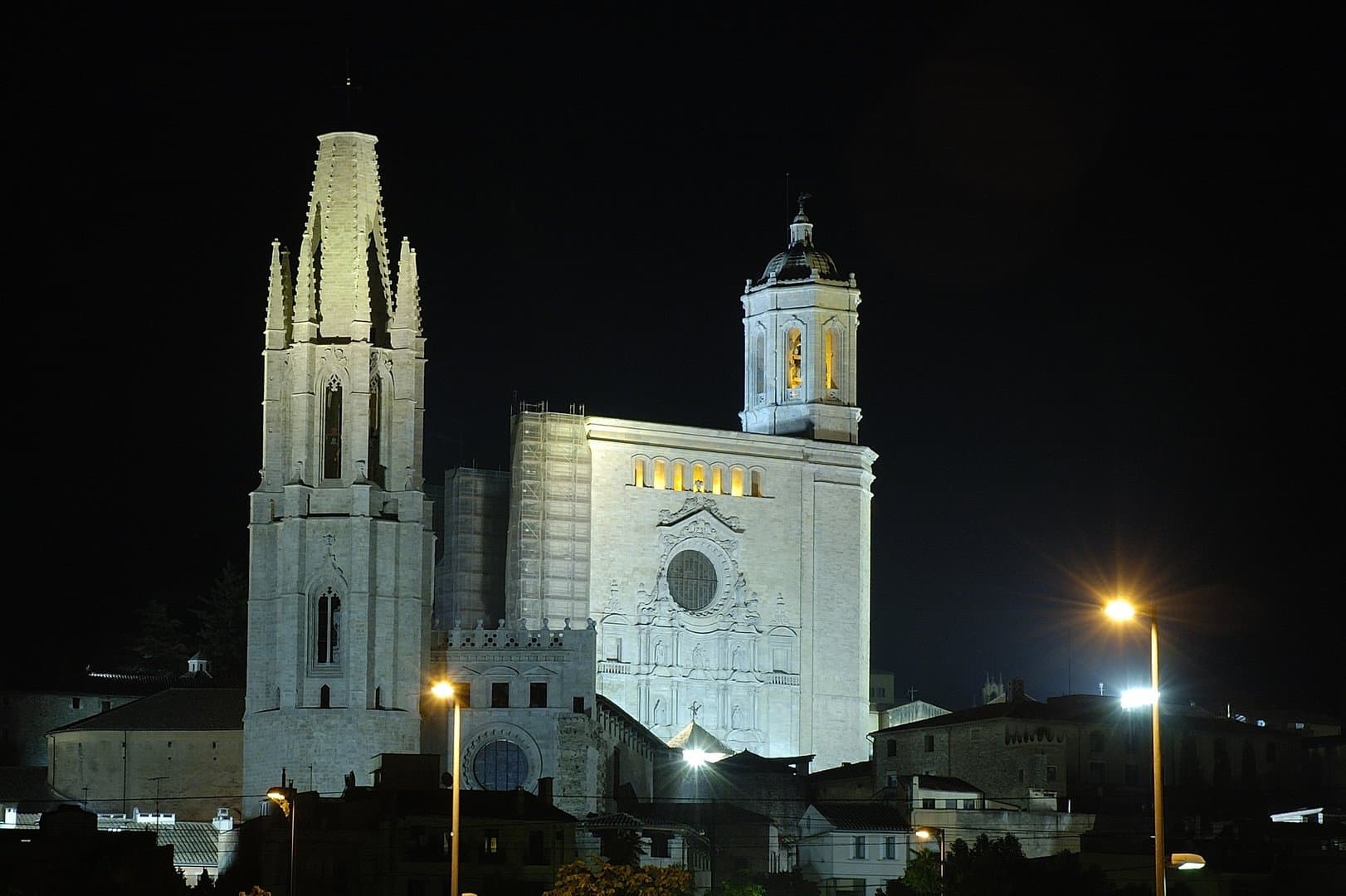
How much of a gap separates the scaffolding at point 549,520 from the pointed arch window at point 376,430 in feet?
39.7

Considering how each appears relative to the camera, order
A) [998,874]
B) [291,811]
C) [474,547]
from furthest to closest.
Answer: [474,547]
[998,874]
[291,811]

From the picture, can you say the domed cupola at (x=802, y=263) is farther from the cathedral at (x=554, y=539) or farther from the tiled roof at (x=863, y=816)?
the tiled roof at (x=863, y=816)

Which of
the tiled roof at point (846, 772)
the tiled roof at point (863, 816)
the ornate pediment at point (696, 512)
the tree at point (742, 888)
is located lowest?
the tree at point (742, 888)

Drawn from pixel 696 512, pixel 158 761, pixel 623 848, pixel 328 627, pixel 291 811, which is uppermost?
pixel 696 512

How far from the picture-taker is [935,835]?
73562 mm

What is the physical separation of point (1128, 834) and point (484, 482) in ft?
93.6

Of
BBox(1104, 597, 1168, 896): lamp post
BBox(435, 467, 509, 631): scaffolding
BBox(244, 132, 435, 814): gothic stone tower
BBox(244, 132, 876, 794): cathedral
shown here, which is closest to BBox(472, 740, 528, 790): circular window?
BBox(244, 132, 876, 794): cathedral

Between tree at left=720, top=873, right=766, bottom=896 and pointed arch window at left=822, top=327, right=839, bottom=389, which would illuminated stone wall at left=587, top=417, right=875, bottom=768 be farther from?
tree at left=720, top=873, right=766, bottom=896

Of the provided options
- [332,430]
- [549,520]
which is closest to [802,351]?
[549,520]

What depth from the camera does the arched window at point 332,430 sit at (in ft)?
259

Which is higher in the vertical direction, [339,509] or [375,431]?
[375,431]

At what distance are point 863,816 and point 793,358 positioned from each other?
84.2 feet

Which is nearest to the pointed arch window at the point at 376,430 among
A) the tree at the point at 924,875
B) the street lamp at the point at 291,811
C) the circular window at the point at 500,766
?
the circular window at the point at 500,766

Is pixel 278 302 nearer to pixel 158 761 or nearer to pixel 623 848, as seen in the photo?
pixel 158 761
